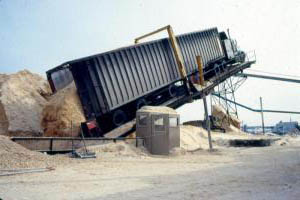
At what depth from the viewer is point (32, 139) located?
328 inches

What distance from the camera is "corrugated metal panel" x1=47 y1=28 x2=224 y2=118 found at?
1124 cm

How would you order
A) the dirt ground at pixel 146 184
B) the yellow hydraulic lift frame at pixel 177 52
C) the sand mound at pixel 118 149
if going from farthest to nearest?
the yellow hydraulic lift frame at pixel 177 52 → the sand mound at pixel 118 149 → the dirt ground at pixel 146 184

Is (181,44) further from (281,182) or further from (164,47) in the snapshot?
(281,182)

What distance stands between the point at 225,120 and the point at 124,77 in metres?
11.7

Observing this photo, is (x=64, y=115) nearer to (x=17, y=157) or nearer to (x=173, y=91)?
(x=17, y=157)

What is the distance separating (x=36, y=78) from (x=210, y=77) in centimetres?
997

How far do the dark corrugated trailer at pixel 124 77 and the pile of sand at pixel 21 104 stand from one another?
1.20m

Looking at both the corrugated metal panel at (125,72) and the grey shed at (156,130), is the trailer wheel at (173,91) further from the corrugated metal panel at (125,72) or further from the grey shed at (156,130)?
the grey shed at (156,130)

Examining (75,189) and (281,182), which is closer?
(75,189)

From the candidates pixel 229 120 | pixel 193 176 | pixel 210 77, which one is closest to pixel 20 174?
pixel 193 176

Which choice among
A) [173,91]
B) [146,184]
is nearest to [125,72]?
[173,91]

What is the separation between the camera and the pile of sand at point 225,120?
20.7 meters

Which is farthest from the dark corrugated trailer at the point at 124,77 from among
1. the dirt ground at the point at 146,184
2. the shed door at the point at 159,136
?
the dirt ground at the point at 146,184

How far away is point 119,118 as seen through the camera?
12.0 metres
